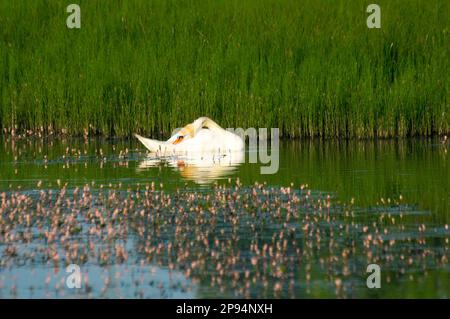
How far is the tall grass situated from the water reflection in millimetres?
2543

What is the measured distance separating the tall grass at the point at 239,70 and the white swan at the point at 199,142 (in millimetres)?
1912

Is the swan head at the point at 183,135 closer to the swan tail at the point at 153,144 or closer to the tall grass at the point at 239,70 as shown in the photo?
the swan tail at the point at 153,144

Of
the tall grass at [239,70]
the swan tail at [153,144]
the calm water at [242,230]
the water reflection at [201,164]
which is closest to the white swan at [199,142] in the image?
the swan tail at [153,144]

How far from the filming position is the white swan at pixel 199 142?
67.6 feet

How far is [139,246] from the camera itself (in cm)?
1231

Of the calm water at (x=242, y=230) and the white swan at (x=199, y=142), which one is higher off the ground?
the white swan at (x=199, y=142)

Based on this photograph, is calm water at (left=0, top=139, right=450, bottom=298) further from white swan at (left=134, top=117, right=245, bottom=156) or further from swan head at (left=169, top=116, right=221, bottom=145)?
swan head at (left=169, top=116, right=221, bottom=145)

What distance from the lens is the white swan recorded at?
20.6m

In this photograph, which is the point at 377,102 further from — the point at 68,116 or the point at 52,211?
the point at 52,211

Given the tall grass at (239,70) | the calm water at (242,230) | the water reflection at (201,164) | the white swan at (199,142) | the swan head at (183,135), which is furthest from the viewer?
the tall grass at (239,70)

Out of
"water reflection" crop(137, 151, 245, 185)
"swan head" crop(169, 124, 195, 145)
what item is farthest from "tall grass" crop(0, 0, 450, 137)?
"water reflection" crop(137, 151, 245, 185)

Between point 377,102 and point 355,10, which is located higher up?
point 355,10
